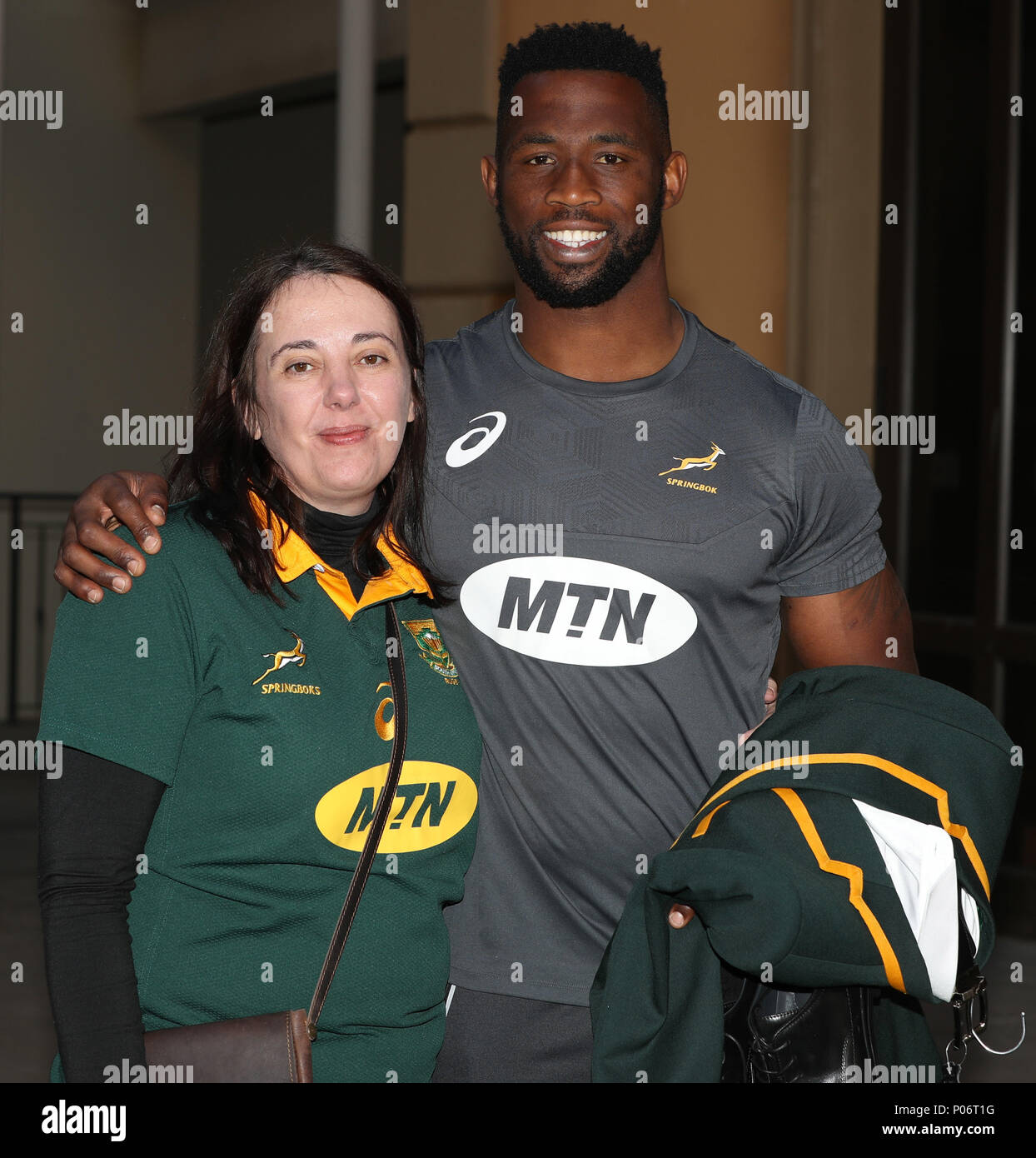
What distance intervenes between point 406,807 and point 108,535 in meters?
0.55

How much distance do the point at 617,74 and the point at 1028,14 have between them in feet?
12.0

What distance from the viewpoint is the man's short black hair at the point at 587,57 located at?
8.36 feet

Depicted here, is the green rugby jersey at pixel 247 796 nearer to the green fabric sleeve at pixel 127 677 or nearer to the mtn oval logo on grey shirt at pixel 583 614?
the green fabric sleeve at pixel 127 677

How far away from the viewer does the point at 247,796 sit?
188 centimetres

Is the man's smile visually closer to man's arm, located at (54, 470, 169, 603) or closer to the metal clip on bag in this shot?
man's arm, located at (54, 470, 169, 603)

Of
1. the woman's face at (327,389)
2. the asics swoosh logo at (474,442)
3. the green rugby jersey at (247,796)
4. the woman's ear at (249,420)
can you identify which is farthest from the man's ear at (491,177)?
the green rugby jersey at (247,796)

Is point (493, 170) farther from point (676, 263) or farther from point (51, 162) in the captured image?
point (51, 162)

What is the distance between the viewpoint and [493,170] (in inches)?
107

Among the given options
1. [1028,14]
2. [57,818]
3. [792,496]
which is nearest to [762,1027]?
[792,496]

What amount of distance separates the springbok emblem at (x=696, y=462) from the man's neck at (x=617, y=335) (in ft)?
0.67

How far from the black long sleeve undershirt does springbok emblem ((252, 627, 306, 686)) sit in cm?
21

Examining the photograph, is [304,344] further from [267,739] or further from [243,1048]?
[243,1048]

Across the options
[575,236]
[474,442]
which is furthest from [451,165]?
[474,442]

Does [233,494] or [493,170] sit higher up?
[493,170]
